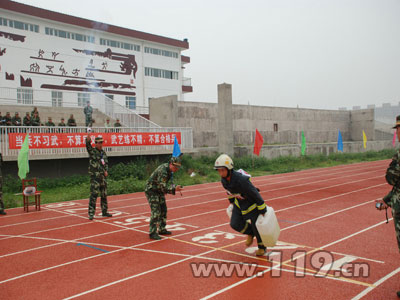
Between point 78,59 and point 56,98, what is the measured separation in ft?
20.8

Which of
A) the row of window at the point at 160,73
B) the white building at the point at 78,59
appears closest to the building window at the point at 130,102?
the white building at the point at 78,59

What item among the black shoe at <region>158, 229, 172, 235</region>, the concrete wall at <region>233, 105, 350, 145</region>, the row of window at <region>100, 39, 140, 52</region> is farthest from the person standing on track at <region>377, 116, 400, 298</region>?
the row of window at <region>100, 39, 140, 52</region>

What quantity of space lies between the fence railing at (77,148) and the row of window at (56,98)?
7316 millimetres

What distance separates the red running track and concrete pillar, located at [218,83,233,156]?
1280cm

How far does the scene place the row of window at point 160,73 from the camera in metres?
41.8

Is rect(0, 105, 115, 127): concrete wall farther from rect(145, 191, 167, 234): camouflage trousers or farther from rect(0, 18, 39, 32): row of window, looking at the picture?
rect(0, 18, 39, 32): row of window

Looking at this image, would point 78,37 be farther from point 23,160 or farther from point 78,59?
point 23,160

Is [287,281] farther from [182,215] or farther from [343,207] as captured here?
[343,207]

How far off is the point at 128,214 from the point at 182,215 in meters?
1.53

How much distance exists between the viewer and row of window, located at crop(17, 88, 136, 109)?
898 inches

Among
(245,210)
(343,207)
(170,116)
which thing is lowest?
(343,207)

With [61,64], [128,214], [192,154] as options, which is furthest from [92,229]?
[61,64]

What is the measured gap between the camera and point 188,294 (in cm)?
430

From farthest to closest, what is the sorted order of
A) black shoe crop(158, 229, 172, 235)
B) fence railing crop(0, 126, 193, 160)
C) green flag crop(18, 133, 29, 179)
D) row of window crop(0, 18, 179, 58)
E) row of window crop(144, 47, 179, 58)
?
row of window crop(144, 47, 179, 58), row of window crop(0, 18, 179, 58), fence railing crop(0, 126, 193, 160), green flag crop(18, 133, 29, 179), black shoe crop(158, 229, 172, 235)
